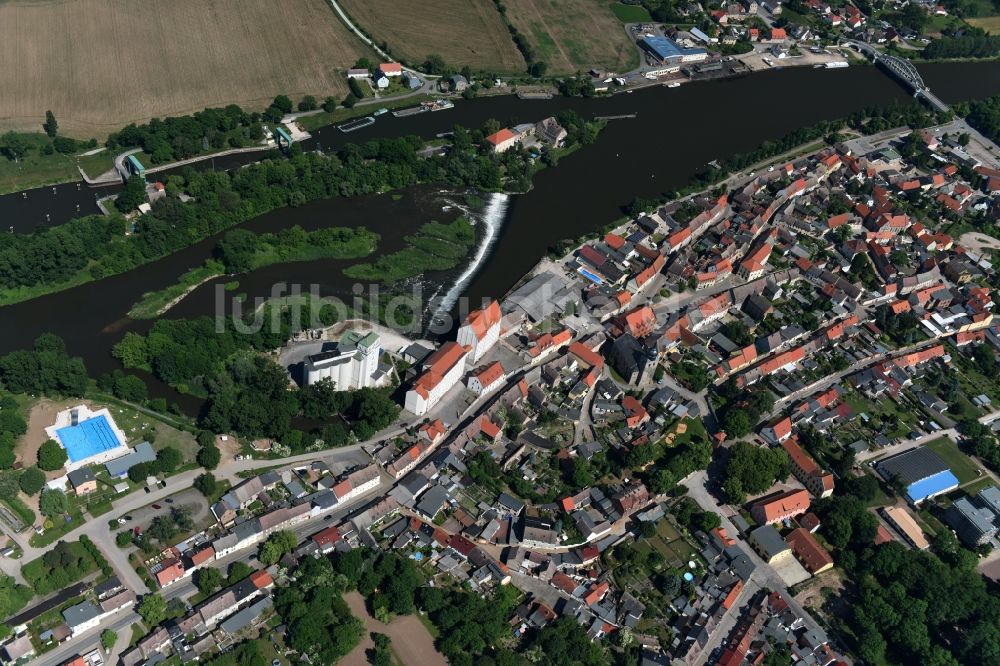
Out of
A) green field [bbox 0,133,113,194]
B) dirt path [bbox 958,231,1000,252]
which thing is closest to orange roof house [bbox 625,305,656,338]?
dirt path [bbox 958,231,1000,252]

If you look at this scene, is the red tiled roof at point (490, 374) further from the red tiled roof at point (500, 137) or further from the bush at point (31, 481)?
the red tiled roof at point (500, 137)

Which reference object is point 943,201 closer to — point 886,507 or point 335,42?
point 886,507

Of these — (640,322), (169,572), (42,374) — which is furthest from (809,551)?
(42,374)

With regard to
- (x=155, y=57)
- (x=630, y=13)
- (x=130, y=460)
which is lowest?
(x=130, y=460)

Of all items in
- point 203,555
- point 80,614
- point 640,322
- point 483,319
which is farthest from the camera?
point 640,322

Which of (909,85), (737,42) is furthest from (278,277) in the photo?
(909,85)

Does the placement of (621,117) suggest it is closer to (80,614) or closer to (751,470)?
(751,470)

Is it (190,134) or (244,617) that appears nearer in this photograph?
(244,617)
